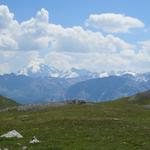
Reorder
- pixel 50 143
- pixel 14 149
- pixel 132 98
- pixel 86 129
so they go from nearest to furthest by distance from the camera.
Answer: pixel 14 149 → pixel 50 143 → pixel 86 129 → pixel 132 98

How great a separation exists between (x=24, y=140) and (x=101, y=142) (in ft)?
23.7

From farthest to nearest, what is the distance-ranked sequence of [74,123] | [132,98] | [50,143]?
[132,98]
[74,123]
[50,143]

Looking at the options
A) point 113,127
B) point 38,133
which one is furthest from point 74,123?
point 38,133

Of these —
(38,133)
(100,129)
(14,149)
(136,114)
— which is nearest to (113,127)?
(100,129)

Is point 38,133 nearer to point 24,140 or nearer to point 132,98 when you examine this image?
point 24,140

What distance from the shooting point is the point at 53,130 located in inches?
1944

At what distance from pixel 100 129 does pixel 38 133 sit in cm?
803

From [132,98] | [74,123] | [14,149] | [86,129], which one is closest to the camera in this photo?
[14,149]

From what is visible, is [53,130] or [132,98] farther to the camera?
[132,98]

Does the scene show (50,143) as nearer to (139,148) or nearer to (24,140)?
(24,140)

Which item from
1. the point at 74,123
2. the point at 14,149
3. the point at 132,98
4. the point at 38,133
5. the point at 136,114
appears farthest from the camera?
the point at 132,98

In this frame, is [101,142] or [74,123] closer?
[101,142]

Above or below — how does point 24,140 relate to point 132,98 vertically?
below

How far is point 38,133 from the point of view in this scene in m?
46.8
